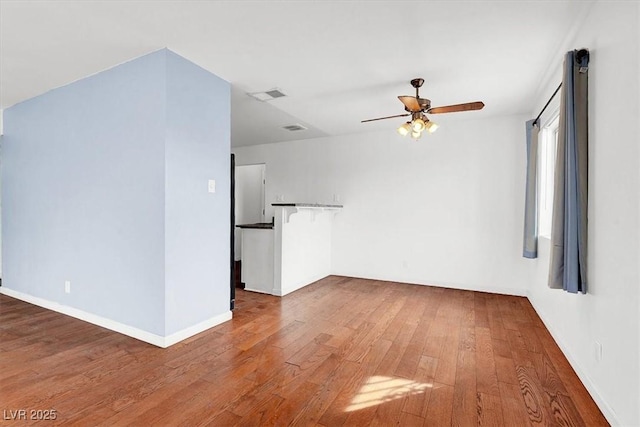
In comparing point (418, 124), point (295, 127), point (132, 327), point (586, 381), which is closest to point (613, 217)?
point (586, 381)

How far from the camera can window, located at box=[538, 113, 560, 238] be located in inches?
138

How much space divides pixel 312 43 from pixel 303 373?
8.23ft

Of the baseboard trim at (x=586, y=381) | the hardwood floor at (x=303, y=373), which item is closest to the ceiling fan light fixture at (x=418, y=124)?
the hardwood floor at (x=303, y=373)

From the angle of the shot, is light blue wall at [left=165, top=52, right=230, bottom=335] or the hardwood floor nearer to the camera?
the hardwood floor

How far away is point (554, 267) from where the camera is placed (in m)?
2.26

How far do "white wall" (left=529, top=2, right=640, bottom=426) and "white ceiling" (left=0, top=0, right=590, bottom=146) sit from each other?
0.50 meters

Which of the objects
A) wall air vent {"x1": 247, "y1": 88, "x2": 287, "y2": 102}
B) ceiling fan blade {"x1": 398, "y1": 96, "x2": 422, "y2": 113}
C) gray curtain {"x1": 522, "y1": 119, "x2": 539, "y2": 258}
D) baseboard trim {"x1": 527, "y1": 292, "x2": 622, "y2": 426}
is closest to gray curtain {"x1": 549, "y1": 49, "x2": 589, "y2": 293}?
baseboard trim {"x1": 527, "y1": 292, "x2": 622, "y2": 426}

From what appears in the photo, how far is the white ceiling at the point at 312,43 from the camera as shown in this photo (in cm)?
212

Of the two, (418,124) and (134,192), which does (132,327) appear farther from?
(418,124)

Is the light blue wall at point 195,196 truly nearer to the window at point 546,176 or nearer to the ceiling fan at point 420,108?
the ceiling fan at point 420,108

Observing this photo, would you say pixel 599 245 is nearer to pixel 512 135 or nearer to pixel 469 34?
pixel 469 34

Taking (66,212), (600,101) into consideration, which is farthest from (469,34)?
(66,212)

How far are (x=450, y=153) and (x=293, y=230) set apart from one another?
103 inches

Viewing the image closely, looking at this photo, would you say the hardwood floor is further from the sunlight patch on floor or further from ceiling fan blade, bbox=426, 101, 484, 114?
ceiling fan blade, bbox=426, 101, 484, 114
